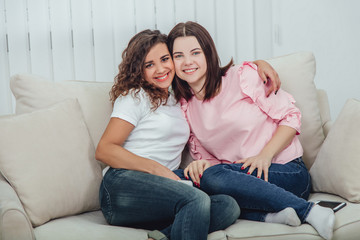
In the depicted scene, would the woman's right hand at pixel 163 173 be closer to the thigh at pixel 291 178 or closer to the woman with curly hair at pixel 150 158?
the woman with curly hair at pixel 150 158

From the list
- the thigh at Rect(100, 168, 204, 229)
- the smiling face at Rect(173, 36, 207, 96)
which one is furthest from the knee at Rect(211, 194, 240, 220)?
the smiling face at Rect(173, 36, 207, 96)

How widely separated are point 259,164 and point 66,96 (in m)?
0.88

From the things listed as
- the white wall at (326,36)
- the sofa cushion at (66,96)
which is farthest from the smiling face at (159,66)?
the white wall at (326,36)

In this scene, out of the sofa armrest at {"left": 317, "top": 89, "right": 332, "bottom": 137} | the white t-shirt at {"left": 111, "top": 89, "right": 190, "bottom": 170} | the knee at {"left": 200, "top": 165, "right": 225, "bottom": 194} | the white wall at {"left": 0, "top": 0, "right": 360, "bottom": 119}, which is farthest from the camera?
the white wall at {"left": 0, "top": 0, "right": 360, "bottom": 119}

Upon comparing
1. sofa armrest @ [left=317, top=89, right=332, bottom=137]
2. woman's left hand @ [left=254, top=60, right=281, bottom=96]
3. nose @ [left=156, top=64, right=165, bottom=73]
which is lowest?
sofa armrest @ [left=317, top=89, right=332, bottom=137]

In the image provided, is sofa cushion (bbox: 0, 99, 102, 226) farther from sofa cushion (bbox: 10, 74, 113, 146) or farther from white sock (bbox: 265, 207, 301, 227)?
white sock (bbox: 265, 207, 301, 227)

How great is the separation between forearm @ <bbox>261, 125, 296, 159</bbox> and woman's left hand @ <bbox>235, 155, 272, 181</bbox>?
0.11ft

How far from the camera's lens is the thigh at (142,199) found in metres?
1.43

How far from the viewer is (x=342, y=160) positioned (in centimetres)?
157

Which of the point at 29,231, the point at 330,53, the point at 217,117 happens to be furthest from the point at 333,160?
the point at 330,53

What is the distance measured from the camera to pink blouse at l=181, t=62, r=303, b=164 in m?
1.77

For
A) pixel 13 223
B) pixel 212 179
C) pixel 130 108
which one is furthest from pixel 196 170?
pixel 13 223

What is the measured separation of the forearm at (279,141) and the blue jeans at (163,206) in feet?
1.04

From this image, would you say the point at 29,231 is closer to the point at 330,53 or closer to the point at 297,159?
the point at 297,159
